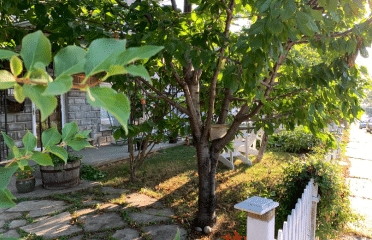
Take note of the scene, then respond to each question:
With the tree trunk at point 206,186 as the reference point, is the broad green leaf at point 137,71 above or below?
above

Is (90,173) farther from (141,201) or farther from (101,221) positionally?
(101,221)

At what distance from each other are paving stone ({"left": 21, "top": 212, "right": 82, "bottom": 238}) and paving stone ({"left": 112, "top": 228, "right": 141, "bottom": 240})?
51 cm

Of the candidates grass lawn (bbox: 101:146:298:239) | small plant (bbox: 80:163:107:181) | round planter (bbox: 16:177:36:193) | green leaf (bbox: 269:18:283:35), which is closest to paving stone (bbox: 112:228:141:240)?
grass lawn (bbox: 101:146:298:239)

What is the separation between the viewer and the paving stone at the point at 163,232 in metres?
3.37

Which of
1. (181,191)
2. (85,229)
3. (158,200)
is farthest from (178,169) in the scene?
(85,229)

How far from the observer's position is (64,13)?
248cm

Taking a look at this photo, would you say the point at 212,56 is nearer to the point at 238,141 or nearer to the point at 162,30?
the point at 162,30

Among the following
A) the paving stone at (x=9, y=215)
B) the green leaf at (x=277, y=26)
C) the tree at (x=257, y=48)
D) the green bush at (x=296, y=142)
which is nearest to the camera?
the green leaf at (x=277, y=26)

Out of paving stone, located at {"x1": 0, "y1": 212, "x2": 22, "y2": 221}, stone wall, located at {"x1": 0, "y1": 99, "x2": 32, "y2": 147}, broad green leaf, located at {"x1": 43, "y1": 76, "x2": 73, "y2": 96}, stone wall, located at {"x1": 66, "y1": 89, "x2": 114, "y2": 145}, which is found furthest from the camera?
stone wall, located at {"x1": 66, "y1": 89, "x2": 114, "y2": 145}

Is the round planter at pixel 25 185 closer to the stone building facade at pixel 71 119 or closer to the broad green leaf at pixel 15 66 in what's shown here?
the stone building facade at pixel 71 119

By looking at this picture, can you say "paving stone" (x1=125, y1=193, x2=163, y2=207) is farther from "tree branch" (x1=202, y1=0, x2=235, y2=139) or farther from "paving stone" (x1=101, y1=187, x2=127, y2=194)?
"tree branch" (x1=202, y1=0, x2=235, y2=139)

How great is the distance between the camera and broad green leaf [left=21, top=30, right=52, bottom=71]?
322mm

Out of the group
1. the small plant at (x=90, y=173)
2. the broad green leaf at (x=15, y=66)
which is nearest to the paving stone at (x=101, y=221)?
the small plant at (x=90, y=173)

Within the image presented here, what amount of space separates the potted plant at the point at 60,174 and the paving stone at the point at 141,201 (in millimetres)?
1235
